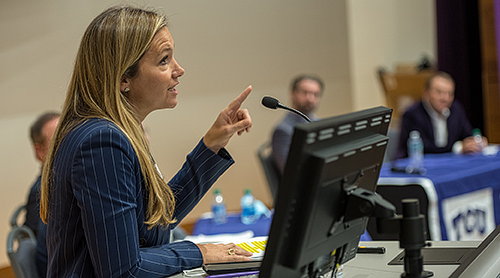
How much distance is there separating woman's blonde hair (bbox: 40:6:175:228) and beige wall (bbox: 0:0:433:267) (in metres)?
2.77

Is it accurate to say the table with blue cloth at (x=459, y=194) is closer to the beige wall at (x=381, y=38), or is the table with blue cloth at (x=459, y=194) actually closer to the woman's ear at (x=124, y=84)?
the woman's ear at (x=124, y=84)

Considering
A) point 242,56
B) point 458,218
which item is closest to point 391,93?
point 242,56

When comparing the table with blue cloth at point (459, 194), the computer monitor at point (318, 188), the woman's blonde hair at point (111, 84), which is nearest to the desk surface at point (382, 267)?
the computer monitor at point (318, 188)

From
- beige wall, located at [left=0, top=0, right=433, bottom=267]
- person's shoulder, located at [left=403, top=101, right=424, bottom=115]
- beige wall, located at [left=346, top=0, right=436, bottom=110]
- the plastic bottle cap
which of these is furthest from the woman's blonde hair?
beige wall, located at [left=346, top=0, right=436, bottom=110]

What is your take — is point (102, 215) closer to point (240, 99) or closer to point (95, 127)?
point (95, 127)

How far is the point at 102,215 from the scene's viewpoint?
3.58 ft

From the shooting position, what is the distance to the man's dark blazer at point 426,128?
4.18 metres

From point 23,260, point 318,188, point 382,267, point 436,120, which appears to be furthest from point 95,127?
point 436,120

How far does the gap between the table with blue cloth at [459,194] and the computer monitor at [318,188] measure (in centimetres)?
204

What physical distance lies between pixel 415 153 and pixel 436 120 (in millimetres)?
843

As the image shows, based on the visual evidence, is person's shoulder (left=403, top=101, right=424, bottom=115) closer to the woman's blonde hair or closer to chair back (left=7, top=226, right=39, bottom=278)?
chair back (left=7, top=226, right=39, bottom=278)

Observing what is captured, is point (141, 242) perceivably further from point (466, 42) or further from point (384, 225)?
point (466, 42)

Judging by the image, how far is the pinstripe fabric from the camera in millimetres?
1101

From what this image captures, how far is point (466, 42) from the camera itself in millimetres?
6594
